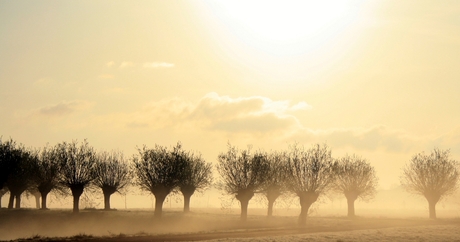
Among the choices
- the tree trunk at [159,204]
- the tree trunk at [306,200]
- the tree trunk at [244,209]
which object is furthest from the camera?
the tree trunk at [159,204]

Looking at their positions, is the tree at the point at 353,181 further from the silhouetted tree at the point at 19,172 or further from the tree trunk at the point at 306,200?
the silhouetted tree at the point at 19,172

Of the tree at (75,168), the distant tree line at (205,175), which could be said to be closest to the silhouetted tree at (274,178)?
the distant tree line at (205,175)

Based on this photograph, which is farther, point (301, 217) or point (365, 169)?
point (365, 169)

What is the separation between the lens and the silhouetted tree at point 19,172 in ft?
286

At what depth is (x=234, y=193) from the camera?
271 ft

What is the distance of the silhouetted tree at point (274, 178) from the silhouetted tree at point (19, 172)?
47000 millimetres

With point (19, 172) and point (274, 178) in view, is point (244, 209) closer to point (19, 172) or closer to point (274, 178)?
point (274, 178)

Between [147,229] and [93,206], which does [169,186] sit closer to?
[147,229]

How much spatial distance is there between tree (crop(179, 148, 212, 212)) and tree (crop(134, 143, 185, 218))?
4.34 metres

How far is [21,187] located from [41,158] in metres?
→ 8.95

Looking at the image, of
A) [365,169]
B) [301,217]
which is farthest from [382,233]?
[365,169]

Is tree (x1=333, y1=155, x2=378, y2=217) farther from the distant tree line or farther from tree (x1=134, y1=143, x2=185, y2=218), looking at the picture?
tree (x1=134, y1=143, x2=185, y2=218)

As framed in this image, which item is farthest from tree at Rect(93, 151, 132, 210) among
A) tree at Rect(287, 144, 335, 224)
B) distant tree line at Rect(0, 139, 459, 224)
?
tree at Rect(287, 144, 335, 224)

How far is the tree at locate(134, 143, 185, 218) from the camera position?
272 feet
